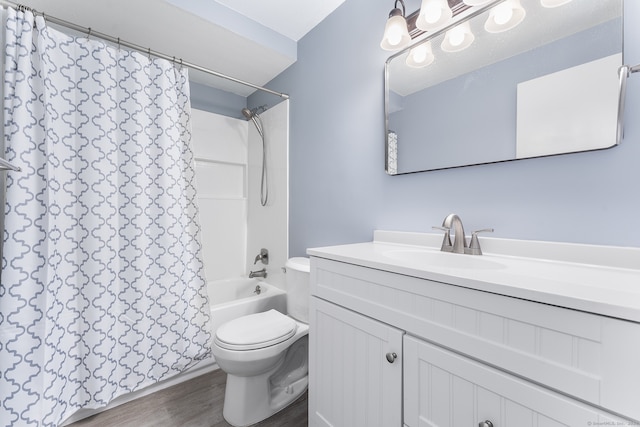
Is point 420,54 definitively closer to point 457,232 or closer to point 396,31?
point 396,31

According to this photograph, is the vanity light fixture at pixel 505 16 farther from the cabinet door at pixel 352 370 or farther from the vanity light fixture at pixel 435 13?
the cabinet door at pixel 352 370

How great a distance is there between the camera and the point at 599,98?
83 centimetres

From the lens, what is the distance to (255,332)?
4.57 feet

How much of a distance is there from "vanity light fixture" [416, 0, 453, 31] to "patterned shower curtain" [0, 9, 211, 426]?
141cm

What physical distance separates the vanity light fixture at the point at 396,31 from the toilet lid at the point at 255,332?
1523 millimetres

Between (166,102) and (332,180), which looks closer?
(166,102)

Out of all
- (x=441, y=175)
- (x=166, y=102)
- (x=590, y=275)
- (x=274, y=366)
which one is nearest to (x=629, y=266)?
(x=590, y=275)

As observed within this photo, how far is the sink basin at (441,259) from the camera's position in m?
0.97

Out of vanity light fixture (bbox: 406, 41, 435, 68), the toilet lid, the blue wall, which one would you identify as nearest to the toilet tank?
the toilet lid

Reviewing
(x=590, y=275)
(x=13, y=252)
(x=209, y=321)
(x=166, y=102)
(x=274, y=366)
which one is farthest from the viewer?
(x=209, y=321)

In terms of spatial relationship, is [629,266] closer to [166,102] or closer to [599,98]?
[599,98]

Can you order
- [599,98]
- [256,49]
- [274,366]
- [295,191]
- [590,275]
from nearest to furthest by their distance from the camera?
[590,275]
[599,98]
[274,366]
[256,49]
[295,191]

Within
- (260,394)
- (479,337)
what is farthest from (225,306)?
(479,337)

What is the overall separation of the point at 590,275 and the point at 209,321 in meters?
1.82
